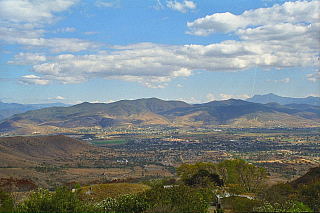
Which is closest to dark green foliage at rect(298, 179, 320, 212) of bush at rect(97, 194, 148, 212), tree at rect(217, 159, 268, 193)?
tree at rect(217, 159, 268, 193)

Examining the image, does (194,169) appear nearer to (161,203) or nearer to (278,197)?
(278,197)

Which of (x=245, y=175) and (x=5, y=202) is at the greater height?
(x=5, y=202)

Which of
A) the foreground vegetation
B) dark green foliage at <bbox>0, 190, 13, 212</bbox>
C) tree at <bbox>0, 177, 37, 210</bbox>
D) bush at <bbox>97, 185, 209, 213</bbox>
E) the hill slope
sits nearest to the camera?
the foreground vegetation

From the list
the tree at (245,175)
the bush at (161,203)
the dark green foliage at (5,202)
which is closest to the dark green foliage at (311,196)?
the bush at (161,203)

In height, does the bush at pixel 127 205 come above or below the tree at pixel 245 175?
above

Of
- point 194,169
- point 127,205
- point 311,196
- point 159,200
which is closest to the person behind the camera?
point 159,200

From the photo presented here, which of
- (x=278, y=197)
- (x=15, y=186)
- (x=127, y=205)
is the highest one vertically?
(x=127, y=205)

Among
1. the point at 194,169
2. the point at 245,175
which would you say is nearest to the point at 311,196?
the point at 245,175

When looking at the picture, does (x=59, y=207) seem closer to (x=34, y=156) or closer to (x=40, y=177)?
(x=40, y=177)

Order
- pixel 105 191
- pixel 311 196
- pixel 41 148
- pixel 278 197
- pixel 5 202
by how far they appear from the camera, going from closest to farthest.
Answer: pixel 278 197, pixel 311 196, pixel 5 202, pixel 105 191, pixel 41 148

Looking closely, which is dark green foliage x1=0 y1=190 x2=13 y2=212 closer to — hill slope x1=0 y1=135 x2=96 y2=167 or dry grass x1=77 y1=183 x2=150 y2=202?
dry grass x1=77 y1=183 x2=150 y2=202

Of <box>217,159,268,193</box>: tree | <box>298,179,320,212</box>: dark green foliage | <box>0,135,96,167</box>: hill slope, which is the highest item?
<box>298,179,320,212</box>: dark green foliage

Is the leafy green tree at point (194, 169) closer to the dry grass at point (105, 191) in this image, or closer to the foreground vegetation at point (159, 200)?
A: the foreground vegetation at point (159, 200)

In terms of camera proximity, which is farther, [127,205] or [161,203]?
[127,205]
